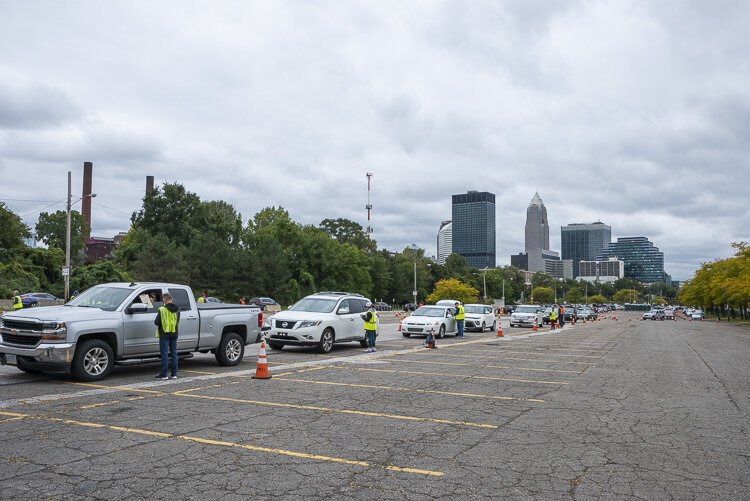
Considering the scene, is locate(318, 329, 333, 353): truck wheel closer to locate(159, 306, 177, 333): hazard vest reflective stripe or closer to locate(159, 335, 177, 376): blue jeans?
locate(159, 335, 177, 376): blue jeans

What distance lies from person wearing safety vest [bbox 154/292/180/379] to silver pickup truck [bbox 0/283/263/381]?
564 mm

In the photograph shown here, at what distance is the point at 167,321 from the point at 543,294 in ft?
534

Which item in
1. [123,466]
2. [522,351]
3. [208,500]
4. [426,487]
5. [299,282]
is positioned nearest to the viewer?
[208,500]

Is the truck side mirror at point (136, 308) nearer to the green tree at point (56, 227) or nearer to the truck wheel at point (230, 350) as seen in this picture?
the truck wheel at point (230, 350)

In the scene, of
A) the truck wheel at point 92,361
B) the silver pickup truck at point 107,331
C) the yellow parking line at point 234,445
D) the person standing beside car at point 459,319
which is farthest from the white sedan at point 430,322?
the yellow parking line at point 234,445

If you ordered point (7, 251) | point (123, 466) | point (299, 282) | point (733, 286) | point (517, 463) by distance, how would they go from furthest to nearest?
point (299, 282), point (7, 251), point (733, 286), point (517, 463), point (123, 466)

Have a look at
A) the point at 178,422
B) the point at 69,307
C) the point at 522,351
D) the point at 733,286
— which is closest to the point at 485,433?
the point at 178,422

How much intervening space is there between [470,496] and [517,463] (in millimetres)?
1281

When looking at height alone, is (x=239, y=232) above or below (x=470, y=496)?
above

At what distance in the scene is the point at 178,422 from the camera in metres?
8.05

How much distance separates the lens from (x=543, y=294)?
167375mm

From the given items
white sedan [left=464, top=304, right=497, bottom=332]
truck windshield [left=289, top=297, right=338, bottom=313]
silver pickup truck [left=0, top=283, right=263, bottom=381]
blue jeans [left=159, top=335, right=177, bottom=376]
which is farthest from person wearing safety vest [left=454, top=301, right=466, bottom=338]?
blue jeans [left=159, top=335, right=177, bottom=376]

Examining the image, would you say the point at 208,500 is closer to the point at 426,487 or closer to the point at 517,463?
the point at 426,487

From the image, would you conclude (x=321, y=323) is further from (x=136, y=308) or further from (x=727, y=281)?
(x=727, y=281)
